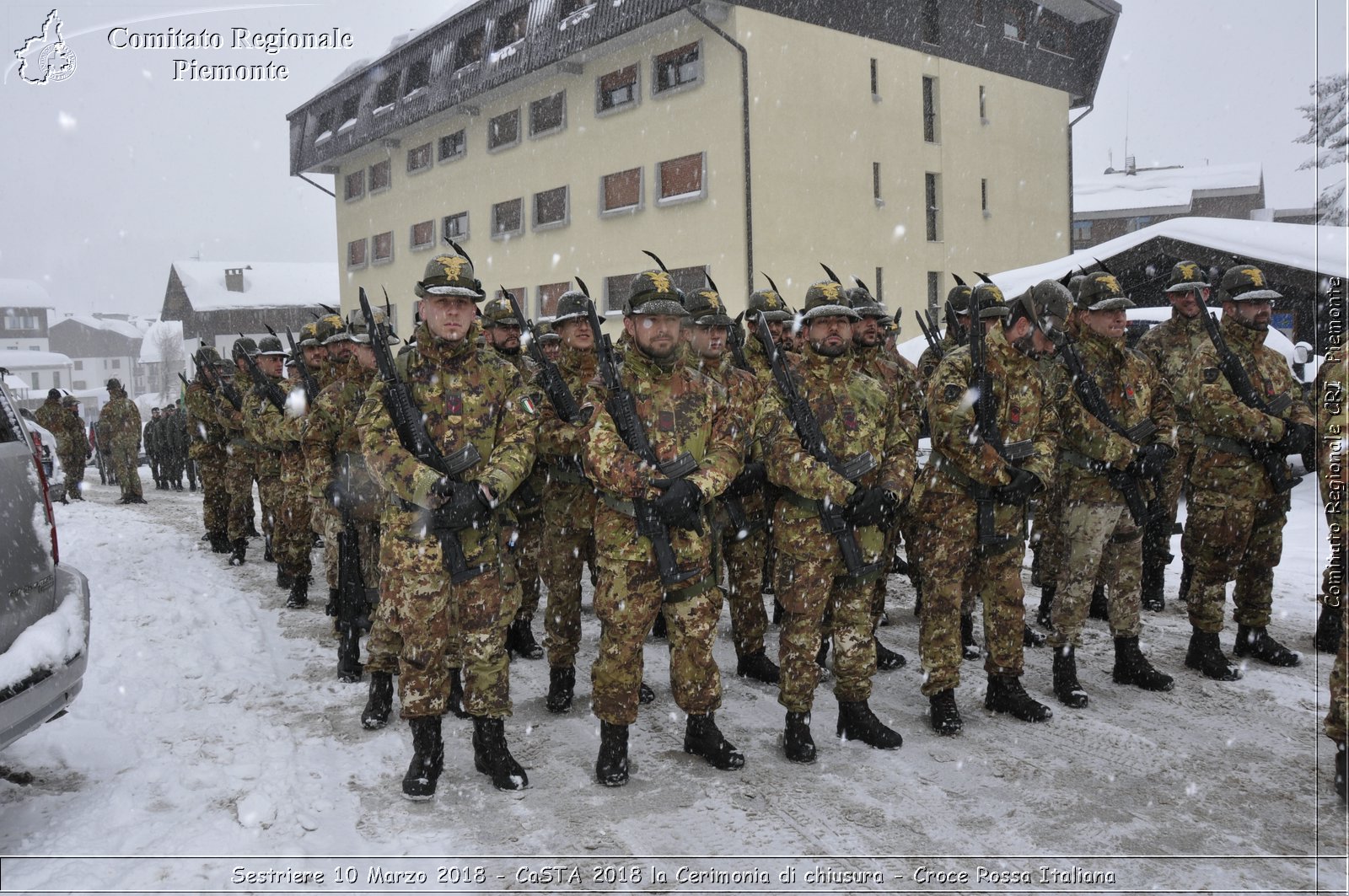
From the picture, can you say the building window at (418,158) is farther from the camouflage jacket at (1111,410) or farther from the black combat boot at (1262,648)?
the black combat boot at (1262,648)

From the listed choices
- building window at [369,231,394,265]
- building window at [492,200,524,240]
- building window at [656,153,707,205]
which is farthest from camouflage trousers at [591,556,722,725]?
building window at [369,231,394,265]

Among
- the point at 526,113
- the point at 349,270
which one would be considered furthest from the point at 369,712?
the point at 349,270

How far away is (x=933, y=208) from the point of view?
2147 cm

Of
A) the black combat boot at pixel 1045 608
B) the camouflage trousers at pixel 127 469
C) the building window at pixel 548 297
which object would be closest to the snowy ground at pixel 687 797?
the black combat boot at pixel 1045 608

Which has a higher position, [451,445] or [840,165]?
[840,165]

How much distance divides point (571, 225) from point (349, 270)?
12.6 m

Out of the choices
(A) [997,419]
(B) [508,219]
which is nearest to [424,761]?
(A) [997,419]

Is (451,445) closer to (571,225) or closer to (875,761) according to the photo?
(875,761)

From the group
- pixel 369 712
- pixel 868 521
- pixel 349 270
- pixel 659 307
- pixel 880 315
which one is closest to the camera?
pixel 659 307

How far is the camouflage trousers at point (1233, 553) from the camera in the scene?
503 cm

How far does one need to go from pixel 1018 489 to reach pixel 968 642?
68.5 inches

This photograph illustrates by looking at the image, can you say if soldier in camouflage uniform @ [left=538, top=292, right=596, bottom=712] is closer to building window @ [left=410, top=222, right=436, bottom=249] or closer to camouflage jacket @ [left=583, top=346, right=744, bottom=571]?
camouflage jacket @ [left=583, top=346, right=744, bottom=571]

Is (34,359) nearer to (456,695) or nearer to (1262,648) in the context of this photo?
(456,695)

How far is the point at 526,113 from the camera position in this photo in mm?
22047
